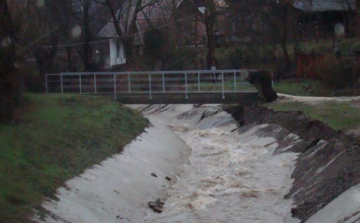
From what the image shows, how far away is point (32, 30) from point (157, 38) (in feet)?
64.7

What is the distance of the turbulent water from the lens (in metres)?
18.3

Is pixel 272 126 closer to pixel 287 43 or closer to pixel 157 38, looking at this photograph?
pixel 287 43

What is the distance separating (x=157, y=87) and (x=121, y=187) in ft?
72.5

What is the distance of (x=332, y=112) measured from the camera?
26609mm

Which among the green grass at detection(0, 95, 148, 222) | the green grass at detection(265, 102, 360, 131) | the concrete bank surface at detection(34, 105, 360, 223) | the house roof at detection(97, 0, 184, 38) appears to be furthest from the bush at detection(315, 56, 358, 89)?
the house roof at detection(97, 0, 184, 38)

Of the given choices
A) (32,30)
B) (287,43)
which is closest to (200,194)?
(32,30)

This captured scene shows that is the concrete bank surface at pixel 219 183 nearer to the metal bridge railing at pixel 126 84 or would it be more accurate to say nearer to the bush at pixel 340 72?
the bush at pixel 340 72

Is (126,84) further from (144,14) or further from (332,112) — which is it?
(332,112)

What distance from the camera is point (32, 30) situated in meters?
33.6

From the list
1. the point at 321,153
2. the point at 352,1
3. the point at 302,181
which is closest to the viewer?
the point at 302,181

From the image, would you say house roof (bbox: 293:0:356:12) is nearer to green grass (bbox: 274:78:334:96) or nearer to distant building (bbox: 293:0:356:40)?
distant building (bbox: 293:0:356:40)

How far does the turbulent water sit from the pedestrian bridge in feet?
10.7

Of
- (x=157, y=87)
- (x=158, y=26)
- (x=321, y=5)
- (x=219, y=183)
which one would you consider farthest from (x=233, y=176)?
(x=158, y=26)

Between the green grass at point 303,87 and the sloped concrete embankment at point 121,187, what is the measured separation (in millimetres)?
12034
